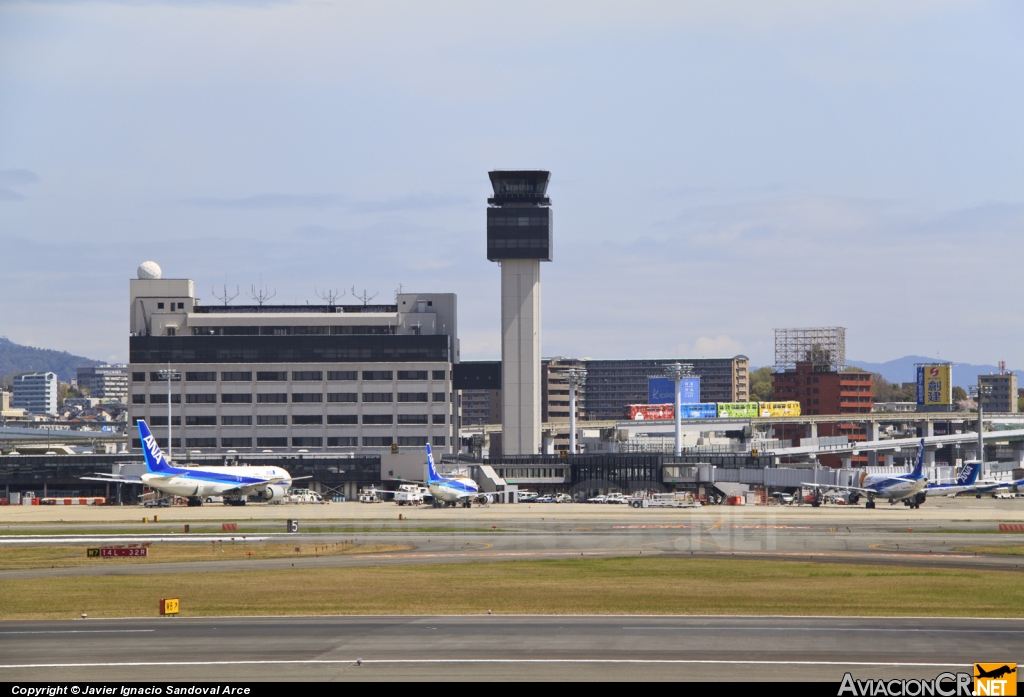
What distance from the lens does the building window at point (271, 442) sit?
7667 inches

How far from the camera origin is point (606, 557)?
68.1m

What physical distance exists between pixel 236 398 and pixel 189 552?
126260mm

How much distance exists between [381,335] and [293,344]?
624 inches

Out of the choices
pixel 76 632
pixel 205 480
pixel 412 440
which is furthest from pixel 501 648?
pixel 412 440

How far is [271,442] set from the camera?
640 feet

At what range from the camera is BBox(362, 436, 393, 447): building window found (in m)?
196

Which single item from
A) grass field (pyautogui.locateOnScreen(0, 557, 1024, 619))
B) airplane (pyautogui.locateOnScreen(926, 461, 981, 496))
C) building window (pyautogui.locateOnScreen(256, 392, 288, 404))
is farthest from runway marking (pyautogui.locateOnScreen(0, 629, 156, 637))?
building window (pyautogui.locateOnScreen(256, 392, 288, 404))

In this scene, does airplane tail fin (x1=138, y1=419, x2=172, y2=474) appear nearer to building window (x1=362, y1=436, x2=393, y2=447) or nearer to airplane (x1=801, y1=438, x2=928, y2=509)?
building window (x1=362, y1=436, x2=393, y2=447)

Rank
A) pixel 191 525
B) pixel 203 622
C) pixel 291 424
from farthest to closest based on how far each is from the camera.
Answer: pixel 291 424
pixel 191 525
pixel 203 622

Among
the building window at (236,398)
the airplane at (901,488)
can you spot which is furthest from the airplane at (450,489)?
the building window at (236,398)

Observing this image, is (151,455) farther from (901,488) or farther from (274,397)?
(901,488)

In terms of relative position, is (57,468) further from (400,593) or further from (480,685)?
(480,685)

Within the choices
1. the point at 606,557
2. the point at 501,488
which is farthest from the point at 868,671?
the point at 501,488

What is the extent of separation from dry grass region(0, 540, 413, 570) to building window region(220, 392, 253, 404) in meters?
119
